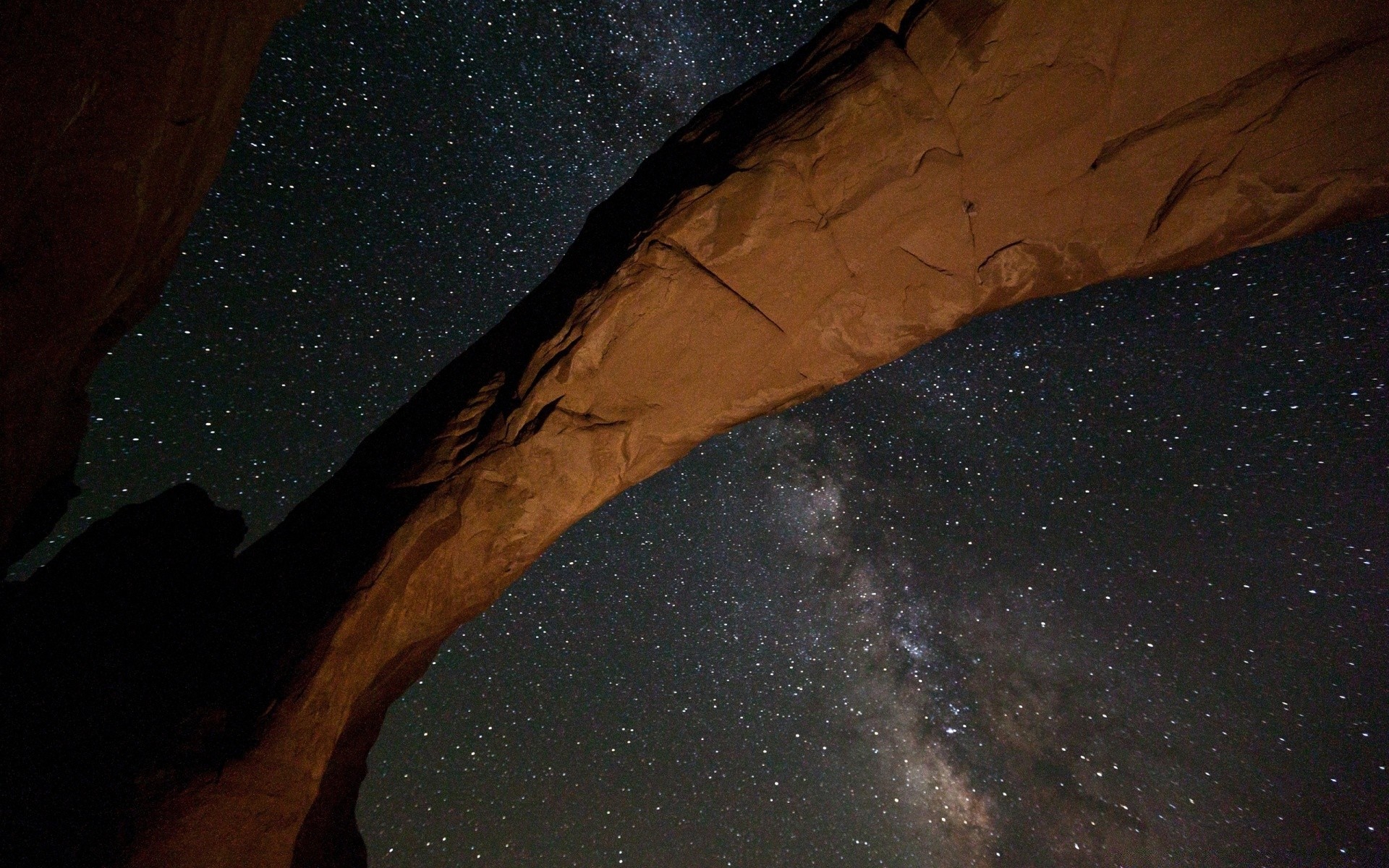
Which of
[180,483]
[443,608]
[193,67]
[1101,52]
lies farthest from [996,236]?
[180,483]

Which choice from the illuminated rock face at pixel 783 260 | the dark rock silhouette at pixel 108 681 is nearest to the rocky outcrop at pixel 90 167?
the dark rock silhouette at pixel 108 681

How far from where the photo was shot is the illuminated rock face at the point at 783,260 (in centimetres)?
208

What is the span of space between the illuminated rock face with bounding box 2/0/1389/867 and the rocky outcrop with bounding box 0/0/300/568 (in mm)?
1202

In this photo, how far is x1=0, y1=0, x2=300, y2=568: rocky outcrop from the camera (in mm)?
1822

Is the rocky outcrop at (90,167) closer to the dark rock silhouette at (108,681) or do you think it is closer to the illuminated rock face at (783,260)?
the dark rock silhouette at (108,681)

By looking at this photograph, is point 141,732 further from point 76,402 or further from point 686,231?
point 686,231

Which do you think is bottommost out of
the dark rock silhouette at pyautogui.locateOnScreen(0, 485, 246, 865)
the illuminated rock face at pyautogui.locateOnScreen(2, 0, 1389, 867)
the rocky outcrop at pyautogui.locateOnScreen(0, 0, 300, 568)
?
the illuminated rock face at pyautogui.locateOnScreen(2, 0, 1389, 867)

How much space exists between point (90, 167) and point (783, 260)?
8.86ft

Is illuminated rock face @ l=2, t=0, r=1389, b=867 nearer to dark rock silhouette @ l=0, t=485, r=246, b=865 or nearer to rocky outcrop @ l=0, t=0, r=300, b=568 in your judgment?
dark rock silhouette @ l=0, t=485, r=246, b=865

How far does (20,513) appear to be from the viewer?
295cm

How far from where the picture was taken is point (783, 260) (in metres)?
2.50

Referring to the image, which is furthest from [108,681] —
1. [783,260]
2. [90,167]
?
[783,260]

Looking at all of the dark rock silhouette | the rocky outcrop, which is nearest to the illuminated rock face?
the dark rock silhouette

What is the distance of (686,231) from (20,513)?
382 cm
